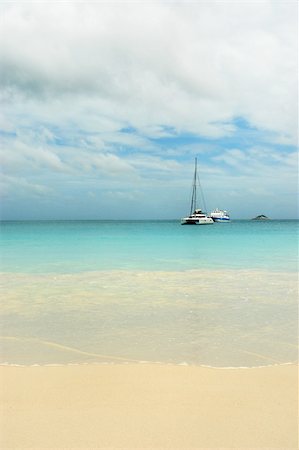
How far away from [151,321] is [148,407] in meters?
3.45

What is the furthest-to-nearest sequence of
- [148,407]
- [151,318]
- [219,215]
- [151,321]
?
[219,215] < [151,318] < [151,321] < [148,407]

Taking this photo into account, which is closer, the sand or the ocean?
the sand

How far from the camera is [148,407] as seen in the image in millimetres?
3557

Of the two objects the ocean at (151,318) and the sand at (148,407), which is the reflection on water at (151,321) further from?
the sand at (148,407)

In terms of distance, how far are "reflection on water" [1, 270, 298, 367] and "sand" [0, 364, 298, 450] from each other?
2.12 ft

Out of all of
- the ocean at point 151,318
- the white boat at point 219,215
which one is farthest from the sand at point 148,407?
the white boat at point 219,215

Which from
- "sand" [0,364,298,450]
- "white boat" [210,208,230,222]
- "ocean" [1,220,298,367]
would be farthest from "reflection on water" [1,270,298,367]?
"white boat" [210,208,230,222]

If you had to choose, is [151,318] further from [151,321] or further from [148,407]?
[148,407]

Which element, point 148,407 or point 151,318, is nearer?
point 148,407

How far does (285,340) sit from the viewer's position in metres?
5.93

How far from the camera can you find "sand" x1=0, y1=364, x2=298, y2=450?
3078 millimetres

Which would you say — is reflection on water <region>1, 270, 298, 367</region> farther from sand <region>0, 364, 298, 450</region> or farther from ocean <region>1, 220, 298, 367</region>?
sand <region>0, 364, 298, 450</region>

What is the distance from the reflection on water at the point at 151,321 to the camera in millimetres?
5336

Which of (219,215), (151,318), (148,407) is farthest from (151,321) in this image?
(219,215)
